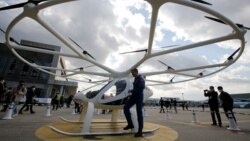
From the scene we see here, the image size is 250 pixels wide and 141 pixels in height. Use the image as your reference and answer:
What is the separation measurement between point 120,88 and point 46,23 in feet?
13.4

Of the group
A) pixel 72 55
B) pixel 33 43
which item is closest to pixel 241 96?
pixel 33 43

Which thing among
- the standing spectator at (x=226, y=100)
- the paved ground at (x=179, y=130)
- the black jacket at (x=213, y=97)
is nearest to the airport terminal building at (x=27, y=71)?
the paved ground at (x=179, y=130)

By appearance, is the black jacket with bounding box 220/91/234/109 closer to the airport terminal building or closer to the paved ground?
the paved ground

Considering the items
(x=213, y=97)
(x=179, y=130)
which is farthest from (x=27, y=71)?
(x=179, y=130)

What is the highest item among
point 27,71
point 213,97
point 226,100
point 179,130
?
point 27,71

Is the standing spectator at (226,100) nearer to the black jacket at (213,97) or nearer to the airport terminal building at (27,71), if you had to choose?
the black jacket at (213,97)

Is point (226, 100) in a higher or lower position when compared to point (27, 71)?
lower

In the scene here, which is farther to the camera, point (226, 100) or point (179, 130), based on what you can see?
point (226, 100)

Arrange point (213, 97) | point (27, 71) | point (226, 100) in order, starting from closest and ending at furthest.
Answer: point (226, 100) < point (213, 97) < point (27, 71)

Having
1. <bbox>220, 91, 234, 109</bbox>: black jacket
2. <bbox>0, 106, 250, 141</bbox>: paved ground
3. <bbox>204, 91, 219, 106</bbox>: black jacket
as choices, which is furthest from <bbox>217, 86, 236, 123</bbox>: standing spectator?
<bbox>0, 106, 250, 141</bbox>: paved ground

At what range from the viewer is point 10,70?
42.9 metres

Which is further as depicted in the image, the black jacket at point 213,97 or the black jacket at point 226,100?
the black jacket at point 213,97

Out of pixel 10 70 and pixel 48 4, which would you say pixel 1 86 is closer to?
pixel 48 4

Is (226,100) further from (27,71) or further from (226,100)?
(27,71)
